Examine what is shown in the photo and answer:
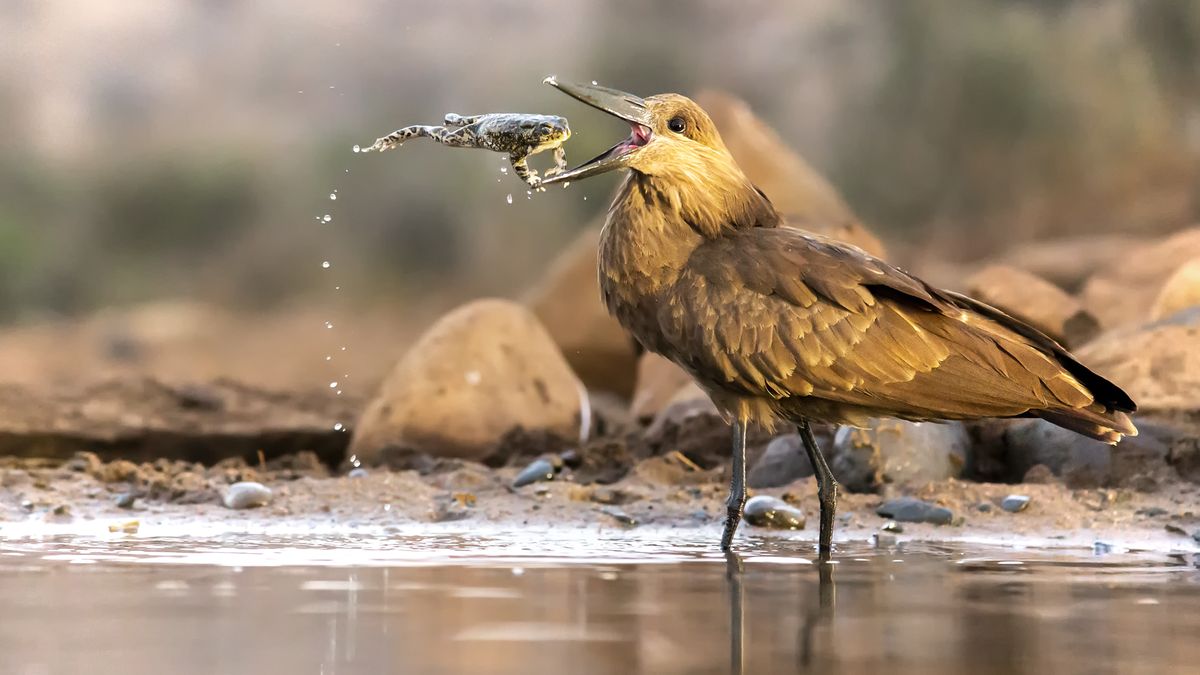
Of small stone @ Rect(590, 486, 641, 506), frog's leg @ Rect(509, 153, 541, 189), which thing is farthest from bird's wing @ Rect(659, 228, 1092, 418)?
small stone @ Rect(590, 486, 641, 506)

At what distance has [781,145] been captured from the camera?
591 inches

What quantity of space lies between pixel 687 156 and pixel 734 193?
0.85ft

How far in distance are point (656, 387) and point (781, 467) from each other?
3257 millimetres

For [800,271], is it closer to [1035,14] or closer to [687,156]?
[687,156]

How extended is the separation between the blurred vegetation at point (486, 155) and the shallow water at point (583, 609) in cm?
1376

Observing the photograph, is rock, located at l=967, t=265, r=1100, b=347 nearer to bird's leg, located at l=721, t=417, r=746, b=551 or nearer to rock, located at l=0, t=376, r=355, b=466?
rock, located at l=0, t=376, r=355, b=466

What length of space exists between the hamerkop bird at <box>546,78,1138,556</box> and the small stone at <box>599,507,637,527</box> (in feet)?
3.35

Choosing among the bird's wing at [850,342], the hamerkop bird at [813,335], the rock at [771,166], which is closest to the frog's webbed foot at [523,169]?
the hamerkop bird at [813,335]

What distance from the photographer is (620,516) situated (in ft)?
27.5

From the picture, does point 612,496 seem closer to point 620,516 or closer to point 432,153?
point 620,516

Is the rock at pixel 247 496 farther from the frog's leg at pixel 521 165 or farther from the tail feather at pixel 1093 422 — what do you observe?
the tail feather at pixel 1093 422

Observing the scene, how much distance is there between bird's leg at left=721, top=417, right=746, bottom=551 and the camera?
7250 millimetres

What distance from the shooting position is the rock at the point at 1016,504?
832 cm

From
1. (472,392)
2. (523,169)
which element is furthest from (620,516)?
(472,392)
